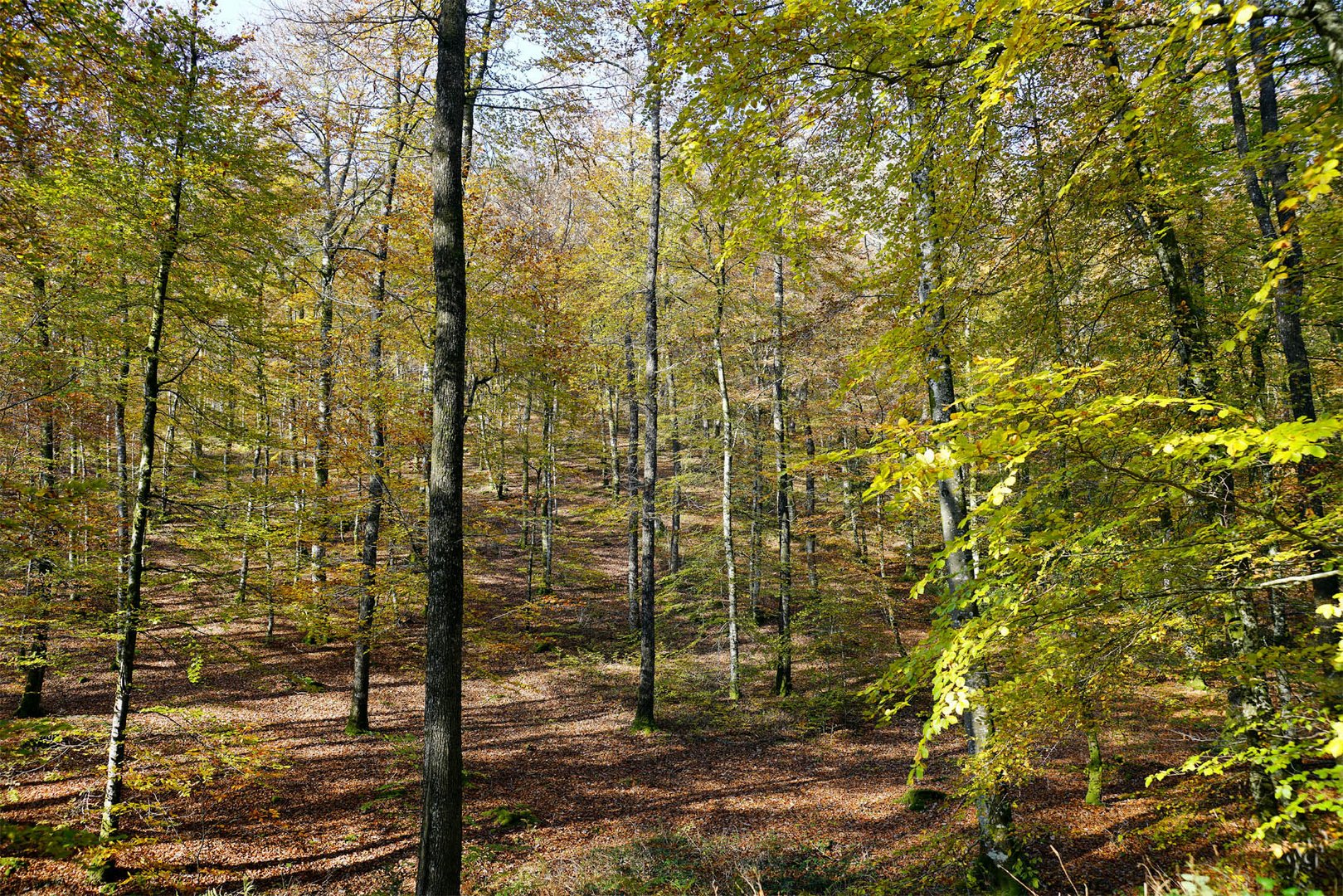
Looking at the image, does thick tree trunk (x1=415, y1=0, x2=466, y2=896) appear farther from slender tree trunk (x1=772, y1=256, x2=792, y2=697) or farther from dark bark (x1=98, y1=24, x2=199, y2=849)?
slender tree trunk (x1=772, y1=256, x2=792, y2=697)

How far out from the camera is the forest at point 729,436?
3.51m

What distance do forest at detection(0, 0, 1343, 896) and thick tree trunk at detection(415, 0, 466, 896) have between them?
4 cm

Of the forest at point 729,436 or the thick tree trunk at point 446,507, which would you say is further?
the thick tree trunk at point 446,507

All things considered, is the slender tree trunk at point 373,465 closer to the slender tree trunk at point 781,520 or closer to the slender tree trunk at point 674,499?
the slender tree trunk at point 674,499

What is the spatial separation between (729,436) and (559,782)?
8.90 metres

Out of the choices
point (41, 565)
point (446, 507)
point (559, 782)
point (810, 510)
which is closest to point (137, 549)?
point (41, 565)

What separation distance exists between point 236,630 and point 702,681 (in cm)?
1358

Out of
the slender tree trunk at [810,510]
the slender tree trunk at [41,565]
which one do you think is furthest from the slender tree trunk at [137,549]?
the slender tree trunk at [810,510]

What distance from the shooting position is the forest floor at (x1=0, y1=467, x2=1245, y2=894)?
278 inches

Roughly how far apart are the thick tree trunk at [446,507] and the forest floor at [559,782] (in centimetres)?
253

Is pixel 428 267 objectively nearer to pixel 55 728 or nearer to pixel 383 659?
pixel 55 728

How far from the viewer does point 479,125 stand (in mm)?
8336

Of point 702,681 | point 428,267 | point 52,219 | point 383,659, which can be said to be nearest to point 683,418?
point 702,681

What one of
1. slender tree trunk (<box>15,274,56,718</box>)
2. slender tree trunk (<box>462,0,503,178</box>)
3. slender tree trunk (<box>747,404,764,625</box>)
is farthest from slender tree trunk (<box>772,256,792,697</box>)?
slender tree trunk (<box>15,274,56,718</box>)
